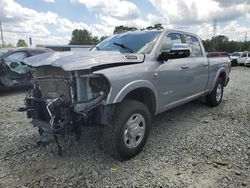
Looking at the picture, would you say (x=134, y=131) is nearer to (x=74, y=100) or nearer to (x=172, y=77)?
(x=74, y=100)

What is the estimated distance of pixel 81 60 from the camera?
10.4 feet

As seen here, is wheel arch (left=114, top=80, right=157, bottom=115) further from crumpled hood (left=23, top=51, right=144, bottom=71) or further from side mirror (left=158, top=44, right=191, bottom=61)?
side mirror (left=158, top=44, right=191, bottom=61)


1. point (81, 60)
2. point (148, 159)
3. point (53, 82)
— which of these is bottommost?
point (148, 159)

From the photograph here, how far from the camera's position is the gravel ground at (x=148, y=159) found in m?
3.12

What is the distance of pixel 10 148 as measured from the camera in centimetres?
404

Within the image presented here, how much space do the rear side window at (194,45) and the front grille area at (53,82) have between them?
3.03 metres

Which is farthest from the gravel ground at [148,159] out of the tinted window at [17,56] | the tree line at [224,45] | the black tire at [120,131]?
the tree line at [224,45]

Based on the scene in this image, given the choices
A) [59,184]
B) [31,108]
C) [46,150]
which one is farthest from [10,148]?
[59,184]

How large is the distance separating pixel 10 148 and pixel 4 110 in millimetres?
2713

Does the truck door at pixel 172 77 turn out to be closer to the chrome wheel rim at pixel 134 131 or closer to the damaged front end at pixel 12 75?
the chrome wheel rim at pixel 134 131

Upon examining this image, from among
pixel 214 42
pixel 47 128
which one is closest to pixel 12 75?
pixel 47 128

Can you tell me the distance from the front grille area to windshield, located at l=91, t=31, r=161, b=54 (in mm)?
1339

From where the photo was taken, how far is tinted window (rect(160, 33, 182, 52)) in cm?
439

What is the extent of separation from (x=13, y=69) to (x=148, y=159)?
256 inches
